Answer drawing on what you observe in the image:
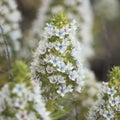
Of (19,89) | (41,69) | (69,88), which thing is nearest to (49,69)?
(41,69)

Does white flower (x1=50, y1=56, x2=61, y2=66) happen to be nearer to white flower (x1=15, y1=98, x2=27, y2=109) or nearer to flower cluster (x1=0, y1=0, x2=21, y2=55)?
white flower (x1=15, y1=98, x2=27, y2=109)

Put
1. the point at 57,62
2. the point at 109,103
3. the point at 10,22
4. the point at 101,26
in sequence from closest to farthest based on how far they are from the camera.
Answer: the point at 57,62 → the point at 109,103 → the point at 10,22 → the point at 101,26

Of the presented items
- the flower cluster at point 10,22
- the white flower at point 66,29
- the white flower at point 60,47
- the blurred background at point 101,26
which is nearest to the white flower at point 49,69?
the white flower at point 60,47

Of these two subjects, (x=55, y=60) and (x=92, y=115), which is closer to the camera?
(x=55, y=60)

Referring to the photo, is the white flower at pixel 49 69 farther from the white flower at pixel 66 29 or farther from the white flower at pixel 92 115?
the white flower at pixel 92 115

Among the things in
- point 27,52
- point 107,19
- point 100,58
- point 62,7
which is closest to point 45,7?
point 62,7

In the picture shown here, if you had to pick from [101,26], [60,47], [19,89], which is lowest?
[19,89]

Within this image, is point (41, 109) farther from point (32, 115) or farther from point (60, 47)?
point (60, 47)

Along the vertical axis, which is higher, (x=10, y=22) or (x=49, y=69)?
(x=10, y=22)
